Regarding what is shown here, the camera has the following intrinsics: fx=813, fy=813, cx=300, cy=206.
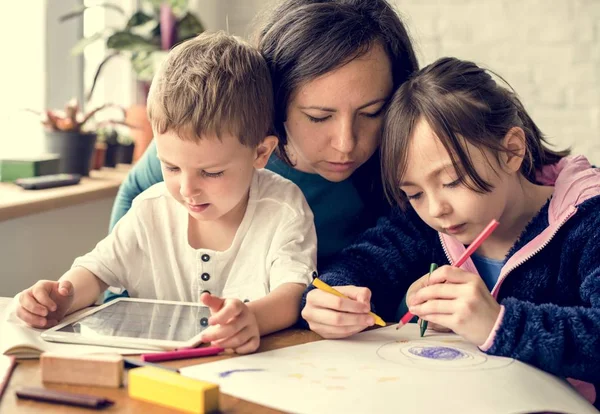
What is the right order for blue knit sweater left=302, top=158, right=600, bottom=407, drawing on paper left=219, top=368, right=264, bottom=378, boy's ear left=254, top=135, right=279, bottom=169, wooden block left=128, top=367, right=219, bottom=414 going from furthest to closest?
boy's ear left=254, top=135, right=279, bottom=169, blue knit sweater left=302, top=158, right=600, bottom=407, drawing on paper left=219, top=368, right=264, bottom=378, wooden block left=128, top=367, right=219, bottom=414

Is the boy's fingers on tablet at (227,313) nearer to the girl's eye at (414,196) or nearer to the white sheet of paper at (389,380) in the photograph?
the white sheet of paper at (389,380)

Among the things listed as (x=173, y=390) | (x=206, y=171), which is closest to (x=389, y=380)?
(x=173, y=390)

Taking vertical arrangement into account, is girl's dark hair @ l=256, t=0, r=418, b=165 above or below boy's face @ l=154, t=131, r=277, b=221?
above

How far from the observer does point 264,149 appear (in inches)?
46.7

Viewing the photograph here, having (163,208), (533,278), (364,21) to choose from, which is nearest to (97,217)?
(163,208)

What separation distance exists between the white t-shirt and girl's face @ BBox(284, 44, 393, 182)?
9 centimetres

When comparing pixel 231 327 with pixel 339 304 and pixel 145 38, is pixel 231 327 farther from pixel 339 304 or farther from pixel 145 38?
pixel 145 38

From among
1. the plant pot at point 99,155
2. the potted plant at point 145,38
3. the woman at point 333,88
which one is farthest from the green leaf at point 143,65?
the woman at point 333,88

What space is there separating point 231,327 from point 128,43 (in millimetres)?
1662

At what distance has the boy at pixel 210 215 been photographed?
1073 millimetres

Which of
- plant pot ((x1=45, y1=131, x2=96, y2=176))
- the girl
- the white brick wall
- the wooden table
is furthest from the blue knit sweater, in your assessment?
the white brick wall

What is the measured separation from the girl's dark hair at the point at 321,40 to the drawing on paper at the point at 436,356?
18.6 inches

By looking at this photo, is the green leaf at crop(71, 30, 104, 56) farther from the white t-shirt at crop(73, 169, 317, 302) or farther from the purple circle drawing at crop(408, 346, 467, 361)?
the purple circle drawing at crop(408, 346, 467, 361)

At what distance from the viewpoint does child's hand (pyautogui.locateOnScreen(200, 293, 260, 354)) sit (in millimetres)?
885
